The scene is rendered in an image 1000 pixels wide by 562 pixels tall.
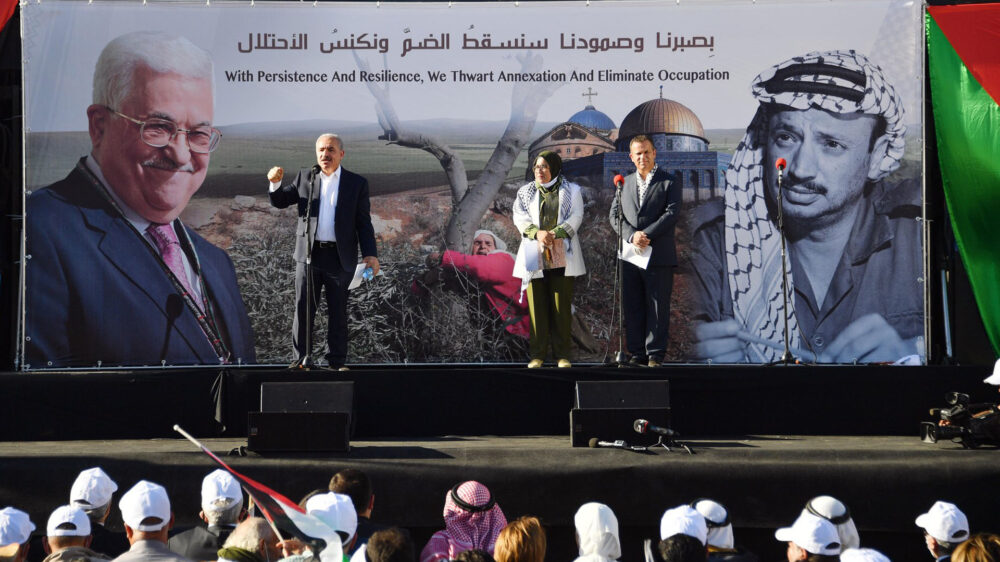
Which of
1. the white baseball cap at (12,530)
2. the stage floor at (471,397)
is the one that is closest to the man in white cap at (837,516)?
the stage floor at (471,397)

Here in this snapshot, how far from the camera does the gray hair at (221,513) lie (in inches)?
188

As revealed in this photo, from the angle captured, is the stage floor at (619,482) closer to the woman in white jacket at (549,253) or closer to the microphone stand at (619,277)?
the microphone stand at (619,277)

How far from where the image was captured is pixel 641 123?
27.2 ft

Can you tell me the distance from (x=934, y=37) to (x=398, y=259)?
4001mm

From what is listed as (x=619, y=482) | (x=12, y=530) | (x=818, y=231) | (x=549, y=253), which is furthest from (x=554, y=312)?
(x=12, y=530)

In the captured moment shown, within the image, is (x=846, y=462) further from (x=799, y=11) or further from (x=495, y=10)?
(x=495, y=10)

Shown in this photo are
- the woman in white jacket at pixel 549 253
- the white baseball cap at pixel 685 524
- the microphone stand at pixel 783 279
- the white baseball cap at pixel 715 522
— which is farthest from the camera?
the woman in white jacket at pixel 549 253

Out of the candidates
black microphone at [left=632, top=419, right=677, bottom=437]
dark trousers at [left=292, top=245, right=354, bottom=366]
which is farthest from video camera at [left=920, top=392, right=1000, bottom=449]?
dark trousers at [left=292, top=245, right=354, bottom=366]

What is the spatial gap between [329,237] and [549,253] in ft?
4.70

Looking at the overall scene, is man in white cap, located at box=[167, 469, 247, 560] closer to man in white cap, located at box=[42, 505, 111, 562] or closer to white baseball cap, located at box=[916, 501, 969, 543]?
man in white cap, located at box=[42, 505, 111, 562]

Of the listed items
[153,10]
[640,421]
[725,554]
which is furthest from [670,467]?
[153,10]

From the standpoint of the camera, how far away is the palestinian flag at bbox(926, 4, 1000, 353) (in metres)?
7.91

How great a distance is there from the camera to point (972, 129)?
798 centimetres

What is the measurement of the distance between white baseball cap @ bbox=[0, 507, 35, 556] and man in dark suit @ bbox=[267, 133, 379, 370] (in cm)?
310
